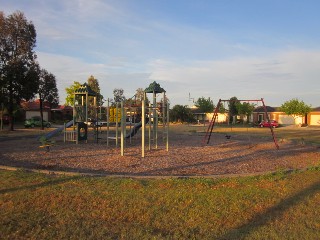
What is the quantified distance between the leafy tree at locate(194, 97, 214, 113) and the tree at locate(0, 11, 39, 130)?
49.6 meters

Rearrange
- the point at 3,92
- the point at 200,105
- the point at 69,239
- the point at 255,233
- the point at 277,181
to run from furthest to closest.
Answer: the point at 200,105, the point at 3,92, the point at 277,181, the point at 255,233, the point at 69,239

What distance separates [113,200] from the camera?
6.36 meters

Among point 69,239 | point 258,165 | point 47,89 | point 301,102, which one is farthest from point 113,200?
point 301,102

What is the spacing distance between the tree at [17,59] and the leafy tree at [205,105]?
49572mm

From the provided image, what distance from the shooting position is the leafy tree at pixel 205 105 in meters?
77.9

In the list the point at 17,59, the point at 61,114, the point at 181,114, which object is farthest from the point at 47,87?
the point at 181,114

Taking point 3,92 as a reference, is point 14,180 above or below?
below

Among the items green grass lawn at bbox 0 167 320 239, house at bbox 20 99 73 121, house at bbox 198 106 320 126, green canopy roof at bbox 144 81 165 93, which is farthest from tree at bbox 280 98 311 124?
green grass lawn at bbox 0 167 320 239

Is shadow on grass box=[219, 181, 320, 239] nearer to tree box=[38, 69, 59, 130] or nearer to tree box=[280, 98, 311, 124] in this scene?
tree box=[38, 69, 59, 130]

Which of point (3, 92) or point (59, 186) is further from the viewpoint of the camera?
point (3, 92)

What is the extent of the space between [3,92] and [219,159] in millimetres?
25384

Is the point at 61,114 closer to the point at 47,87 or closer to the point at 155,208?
the point at 47,87

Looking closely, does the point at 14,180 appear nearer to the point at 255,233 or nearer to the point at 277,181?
the point at 255,233

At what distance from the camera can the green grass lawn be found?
16.0 ft
